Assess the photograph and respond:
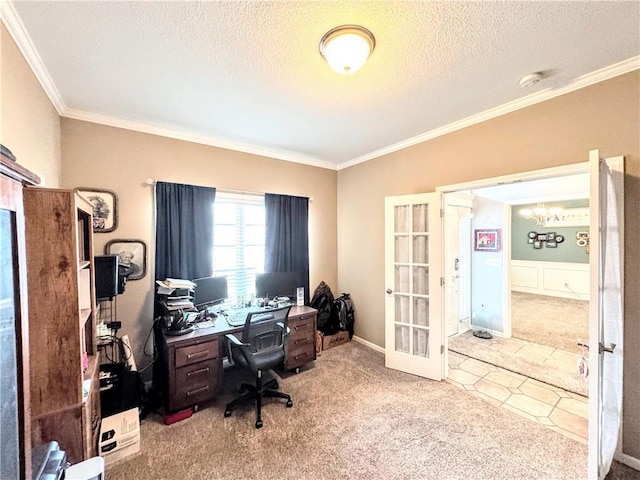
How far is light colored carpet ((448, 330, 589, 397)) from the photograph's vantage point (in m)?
2.84

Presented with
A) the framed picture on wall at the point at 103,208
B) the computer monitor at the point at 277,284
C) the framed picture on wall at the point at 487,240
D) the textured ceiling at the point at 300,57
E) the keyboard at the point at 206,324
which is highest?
the textured ceiling at the point at 300,57

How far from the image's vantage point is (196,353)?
2.32 meters

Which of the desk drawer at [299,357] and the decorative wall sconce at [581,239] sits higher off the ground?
the decorative wall sconce at [581,239]

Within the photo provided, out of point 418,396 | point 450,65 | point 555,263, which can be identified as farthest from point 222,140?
point 555,263

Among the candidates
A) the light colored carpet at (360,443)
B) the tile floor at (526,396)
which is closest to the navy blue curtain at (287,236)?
the light colored carpet at (360,443)

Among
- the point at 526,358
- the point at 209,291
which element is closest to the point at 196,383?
the point at 209,291

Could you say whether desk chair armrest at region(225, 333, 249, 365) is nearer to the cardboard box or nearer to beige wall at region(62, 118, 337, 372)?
beige wall at region(62, 118, 337, 372)

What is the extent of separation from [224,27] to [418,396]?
331 cm

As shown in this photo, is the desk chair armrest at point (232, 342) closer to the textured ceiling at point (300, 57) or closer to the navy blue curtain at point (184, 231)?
the navy blue curtain at point (184, 231)

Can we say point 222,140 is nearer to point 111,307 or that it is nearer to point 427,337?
point 111,307

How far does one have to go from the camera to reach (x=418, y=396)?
257 cm

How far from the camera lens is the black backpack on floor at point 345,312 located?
3.85 m

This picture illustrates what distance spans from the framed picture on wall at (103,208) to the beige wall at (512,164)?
2.88 metres

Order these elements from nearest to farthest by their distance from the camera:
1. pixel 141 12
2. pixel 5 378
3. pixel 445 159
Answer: pixel 5 378 → pixel 141 12 → pixel 445 159
